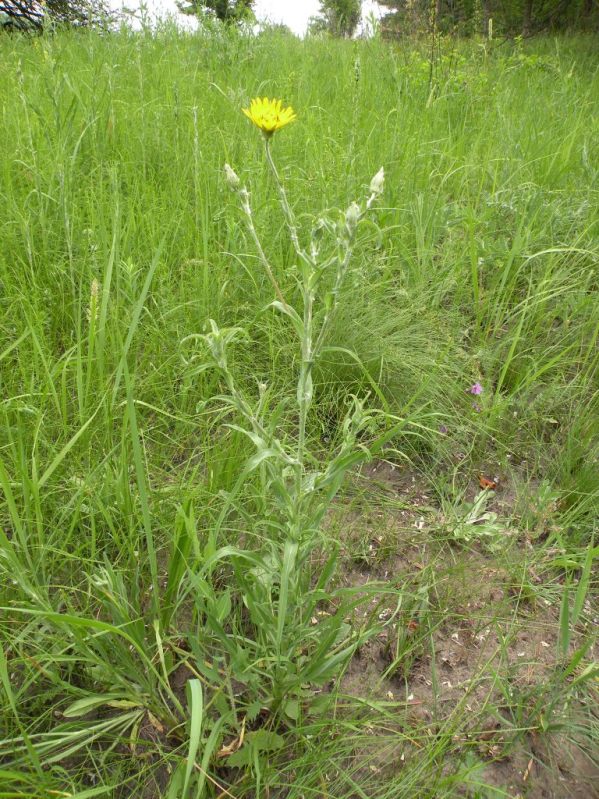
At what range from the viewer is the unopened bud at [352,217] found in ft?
3.03

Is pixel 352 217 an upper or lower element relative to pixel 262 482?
upper

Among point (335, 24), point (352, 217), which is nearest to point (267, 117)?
point (352, 217)

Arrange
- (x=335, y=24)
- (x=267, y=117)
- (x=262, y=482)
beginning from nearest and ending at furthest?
(x=267, y=117) → (x=262, y=482) → (x=335, y=24)

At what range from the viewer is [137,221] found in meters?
2.16

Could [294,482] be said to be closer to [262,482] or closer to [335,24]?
[262,482]

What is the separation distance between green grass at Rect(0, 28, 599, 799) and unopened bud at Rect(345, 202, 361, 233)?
0.80 feet

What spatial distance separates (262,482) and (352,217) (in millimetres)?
628

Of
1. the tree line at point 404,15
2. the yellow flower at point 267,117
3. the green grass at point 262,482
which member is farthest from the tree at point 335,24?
the yellow flower at point 267,117

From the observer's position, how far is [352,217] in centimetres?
93

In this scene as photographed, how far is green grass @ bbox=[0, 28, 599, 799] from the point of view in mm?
1089

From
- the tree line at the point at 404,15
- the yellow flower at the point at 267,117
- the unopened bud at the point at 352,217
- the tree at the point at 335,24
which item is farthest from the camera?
the tree at the point at 335,24

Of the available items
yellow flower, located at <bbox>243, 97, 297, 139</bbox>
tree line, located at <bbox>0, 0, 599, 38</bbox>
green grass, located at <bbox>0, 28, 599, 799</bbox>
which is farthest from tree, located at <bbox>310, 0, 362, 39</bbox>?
yellow flower, located at <bbox>243, 97, 297, 139</bbox>

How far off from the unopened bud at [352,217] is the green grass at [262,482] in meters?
0.24

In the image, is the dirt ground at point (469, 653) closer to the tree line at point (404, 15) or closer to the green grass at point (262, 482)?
the green grass at point (262, 482)
